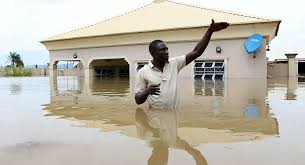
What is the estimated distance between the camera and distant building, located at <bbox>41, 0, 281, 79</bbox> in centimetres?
2058

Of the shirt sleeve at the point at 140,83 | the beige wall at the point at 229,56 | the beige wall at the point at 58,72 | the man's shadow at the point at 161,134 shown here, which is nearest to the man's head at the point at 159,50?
the shirt sleeve at the point at 140,83

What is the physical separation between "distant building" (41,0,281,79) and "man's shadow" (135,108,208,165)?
1617 cm

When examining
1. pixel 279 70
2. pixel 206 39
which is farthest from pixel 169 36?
pixel 206 39

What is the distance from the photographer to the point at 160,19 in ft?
80.0

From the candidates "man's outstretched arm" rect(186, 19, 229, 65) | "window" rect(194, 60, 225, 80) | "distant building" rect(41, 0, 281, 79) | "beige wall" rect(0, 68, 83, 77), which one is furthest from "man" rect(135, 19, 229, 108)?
"beige wall" rect(0, 68, 83, 77)

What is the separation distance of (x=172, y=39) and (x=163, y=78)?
680 inches

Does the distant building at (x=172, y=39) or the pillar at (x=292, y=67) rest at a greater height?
the distant building at (x=172, y=39)

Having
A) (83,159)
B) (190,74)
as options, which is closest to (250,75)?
(190,74)

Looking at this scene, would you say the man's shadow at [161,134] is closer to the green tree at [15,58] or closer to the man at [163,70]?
the man at [163,70]

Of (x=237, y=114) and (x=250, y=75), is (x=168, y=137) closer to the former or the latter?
(x=237, y=114)

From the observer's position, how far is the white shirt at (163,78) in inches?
208

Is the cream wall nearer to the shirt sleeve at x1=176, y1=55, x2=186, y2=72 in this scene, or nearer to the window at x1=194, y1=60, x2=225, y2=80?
the window at x1=194, y1=60, x2=225, y2=80

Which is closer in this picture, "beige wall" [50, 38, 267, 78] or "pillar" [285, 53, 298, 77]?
"beige wall" [50, 38, 267, 78]

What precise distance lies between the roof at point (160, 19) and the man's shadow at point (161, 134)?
16351 millimetres
